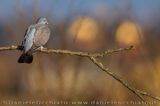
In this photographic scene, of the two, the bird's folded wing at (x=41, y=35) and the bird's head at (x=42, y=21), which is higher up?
the bird's head at (x=42, y=21)

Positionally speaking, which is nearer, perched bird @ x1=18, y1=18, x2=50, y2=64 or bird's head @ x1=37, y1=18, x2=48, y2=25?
perched bird @ x1=18, y1=18, x2=50, y2=64

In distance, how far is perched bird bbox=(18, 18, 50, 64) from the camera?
1281 millimetres

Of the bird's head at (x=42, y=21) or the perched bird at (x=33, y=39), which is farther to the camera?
the bird's head at (x=42, y=21)

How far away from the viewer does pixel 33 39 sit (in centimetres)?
133

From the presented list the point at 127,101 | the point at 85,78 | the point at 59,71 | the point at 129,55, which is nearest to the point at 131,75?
the point at 129,55

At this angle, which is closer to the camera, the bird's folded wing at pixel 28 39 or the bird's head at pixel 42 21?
the bird's folded wing at pixel 28 39

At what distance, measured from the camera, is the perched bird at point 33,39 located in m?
1.28

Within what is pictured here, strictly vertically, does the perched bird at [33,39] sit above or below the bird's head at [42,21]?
below

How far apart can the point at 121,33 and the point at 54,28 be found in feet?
0.88

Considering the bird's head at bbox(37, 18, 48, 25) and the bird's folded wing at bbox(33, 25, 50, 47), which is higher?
the bird's head at bbox(37, 18, 48, 25)

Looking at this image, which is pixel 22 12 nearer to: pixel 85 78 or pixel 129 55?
pixel 129 55

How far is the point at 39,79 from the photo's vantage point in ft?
4.57

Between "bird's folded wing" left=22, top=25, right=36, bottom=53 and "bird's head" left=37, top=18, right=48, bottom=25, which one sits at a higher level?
"bird's head" left=37, top=18, right=48, bottom=25

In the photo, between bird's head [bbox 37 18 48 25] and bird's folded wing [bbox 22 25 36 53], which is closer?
bird's folded wing [bbox 22 25 36 53]
